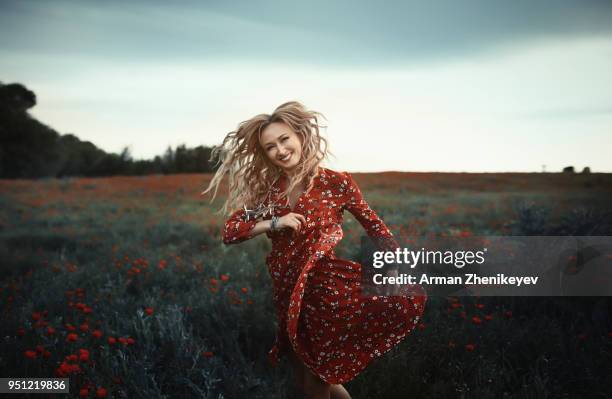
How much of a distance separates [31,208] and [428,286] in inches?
442

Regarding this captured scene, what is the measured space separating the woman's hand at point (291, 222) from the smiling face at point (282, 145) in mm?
365

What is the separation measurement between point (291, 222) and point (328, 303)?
0.51 m

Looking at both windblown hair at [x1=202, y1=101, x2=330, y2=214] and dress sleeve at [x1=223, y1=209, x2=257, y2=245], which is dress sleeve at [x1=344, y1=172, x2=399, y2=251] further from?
dress sleeve at [x1=223, y1=209, x2=257, y2=245]

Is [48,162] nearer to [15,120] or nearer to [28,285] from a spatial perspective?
[15,120]

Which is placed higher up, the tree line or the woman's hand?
the tree line

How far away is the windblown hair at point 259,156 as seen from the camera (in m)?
2.58

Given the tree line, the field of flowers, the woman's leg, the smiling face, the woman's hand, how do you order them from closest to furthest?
the woman's hand → the woman's leg → the smiling face → the field of flowers → the tree line

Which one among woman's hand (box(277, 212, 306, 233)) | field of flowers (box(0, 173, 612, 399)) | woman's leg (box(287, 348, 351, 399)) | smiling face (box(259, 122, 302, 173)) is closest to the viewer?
woman's hand (box(277, 212, 306, 233))

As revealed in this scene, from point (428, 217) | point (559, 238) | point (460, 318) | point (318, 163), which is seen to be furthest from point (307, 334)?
point (428, 217)

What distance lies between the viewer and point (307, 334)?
2.40m

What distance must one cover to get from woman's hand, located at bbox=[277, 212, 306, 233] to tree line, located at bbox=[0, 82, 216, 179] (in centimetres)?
2013

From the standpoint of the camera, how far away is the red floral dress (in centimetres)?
231

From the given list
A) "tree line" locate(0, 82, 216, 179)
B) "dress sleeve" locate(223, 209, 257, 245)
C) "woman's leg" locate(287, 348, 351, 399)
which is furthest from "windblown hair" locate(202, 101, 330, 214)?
"tree line" locate(0, 82, 216, 179)

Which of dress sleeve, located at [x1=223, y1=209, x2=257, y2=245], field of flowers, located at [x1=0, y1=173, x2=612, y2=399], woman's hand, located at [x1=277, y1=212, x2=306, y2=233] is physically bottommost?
field of flowers, located at [x1=0, y1=173, x2=612, y2=399]
